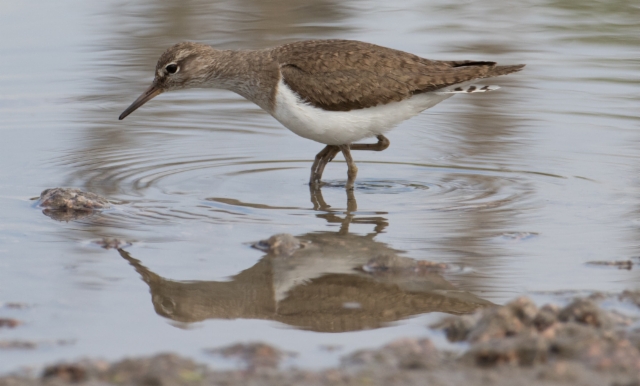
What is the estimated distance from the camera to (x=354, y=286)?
5.58 meters

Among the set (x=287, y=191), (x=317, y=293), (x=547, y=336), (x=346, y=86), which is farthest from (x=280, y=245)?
(x=547, y=336)

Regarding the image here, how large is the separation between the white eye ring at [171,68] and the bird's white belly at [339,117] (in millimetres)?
1337

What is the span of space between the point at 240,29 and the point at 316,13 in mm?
1630

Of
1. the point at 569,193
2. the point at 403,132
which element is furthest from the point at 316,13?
the point at 569,193

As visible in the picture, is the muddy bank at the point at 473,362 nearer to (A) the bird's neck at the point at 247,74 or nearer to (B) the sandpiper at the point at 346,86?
(B) the sandpiper at the point at 346,86

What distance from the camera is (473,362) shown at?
4211 mm

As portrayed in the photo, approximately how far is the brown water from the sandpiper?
59 cm

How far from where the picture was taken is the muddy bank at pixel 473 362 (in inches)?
157

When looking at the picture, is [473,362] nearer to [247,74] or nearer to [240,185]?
[240,185]

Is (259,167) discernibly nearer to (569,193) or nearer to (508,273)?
(569,193)

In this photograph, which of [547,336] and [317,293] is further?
[317,293]

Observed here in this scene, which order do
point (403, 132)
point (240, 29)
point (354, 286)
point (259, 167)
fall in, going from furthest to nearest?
point (240, 29) → point (403, 132) → point (259, 167) → point (354, 286)

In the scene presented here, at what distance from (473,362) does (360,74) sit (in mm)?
4298

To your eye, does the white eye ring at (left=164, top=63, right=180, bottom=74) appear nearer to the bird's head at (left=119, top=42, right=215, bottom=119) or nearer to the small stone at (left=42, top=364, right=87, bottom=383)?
the bird's head at (left=119, top=42, right=215, bottom=119)
